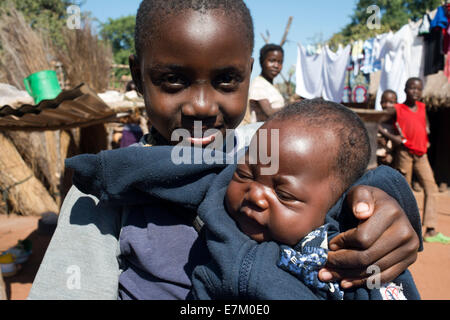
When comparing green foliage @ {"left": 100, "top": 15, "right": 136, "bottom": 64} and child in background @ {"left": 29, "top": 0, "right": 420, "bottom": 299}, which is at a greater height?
green foliage @ {"left": 100, "top": 15, "right": 136, "bottom": 64}

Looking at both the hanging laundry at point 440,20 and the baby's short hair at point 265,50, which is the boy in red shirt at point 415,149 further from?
the baby's short hair at point 265,50

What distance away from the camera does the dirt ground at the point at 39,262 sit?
13.0 feet

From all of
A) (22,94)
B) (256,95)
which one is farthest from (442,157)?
(22,94)

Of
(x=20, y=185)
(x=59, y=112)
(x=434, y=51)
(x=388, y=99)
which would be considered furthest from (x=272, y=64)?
(x=20, y=185)

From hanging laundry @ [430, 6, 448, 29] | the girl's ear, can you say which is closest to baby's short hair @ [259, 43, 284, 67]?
the girl's ear

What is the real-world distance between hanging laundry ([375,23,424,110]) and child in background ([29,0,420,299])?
773cm

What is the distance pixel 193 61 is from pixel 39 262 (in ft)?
15.8

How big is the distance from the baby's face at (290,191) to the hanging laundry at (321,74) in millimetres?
8029

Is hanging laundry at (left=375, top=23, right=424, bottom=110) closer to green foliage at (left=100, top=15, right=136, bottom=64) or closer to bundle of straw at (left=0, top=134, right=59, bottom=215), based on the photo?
bundle of straw at (left=0, top=134, right=59, bottom=215)

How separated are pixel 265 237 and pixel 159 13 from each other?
83 centimetres

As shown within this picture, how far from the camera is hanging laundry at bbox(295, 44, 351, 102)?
28.2 feet

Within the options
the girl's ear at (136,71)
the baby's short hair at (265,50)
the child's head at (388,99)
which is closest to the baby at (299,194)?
the girl's ear at (136,71)

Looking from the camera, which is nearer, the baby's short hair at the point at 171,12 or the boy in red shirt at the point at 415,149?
the baby's short hair at the point at 171,12

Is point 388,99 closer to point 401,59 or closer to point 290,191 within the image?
point 401,59
